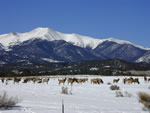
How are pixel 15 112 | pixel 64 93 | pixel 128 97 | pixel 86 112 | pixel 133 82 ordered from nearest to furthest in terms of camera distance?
pixel 15 112, pixel 86 112, pixel 128 97, pixel 64 93, pixel 133 82

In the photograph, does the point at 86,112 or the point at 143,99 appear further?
the point at 86,112

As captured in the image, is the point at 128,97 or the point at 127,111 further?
the point at 128,97

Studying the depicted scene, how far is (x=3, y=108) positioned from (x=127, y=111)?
5415mm

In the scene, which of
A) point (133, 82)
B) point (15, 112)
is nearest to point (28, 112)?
point (15, 112)

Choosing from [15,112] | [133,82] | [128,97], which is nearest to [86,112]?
[15,112]

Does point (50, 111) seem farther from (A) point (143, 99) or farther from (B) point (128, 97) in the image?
(B) point (128, 97)

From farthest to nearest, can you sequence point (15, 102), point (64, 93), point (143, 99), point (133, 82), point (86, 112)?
point (133, 82) < point (64, 93) < point (15, 102) < point (86, 112) < point (143, 99)

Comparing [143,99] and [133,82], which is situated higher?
[133,82]

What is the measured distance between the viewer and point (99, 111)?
13.1 meters

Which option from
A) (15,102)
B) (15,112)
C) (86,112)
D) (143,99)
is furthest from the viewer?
(15,102)

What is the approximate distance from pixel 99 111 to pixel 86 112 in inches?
31.4

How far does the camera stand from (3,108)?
12203 millimetres

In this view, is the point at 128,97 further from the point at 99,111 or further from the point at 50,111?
the point at 50,111

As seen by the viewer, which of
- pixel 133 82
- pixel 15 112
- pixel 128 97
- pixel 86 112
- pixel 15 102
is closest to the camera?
pixel 15 112
